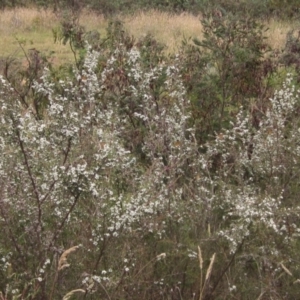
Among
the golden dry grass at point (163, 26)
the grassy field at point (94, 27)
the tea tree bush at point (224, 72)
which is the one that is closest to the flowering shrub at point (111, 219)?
the tea tree bush at point (224, 72)

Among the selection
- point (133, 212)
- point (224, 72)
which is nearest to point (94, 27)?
point (224, 72)

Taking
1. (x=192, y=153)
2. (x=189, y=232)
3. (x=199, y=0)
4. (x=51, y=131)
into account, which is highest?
(x=51, y=131)

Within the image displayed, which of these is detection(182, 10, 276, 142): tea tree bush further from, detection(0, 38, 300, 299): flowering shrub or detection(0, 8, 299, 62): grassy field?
detection(0, 8, 299, 62): grassy field

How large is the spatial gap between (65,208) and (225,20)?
2.90 metres

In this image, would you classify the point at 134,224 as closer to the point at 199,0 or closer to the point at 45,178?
the point at 45,178

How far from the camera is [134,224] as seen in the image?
2992mm

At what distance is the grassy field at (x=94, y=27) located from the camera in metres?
12.2

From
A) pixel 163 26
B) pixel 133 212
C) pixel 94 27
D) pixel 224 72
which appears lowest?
pixel 94 27

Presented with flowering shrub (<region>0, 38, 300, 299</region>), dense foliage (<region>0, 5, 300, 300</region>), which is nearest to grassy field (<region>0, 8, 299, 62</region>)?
dense foliage (<region>0, 5, 300, 300</region>)

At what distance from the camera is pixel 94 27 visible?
1440 cm

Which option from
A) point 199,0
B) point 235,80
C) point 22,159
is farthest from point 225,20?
point 199,0

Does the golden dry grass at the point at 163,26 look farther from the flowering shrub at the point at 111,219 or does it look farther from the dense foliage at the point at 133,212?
the flowering shrub at the point at 111,219

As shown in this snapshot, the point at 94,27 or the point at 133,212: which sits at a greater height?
the point at 133,212

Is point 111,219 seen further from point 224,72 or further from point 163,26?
point 163,26
